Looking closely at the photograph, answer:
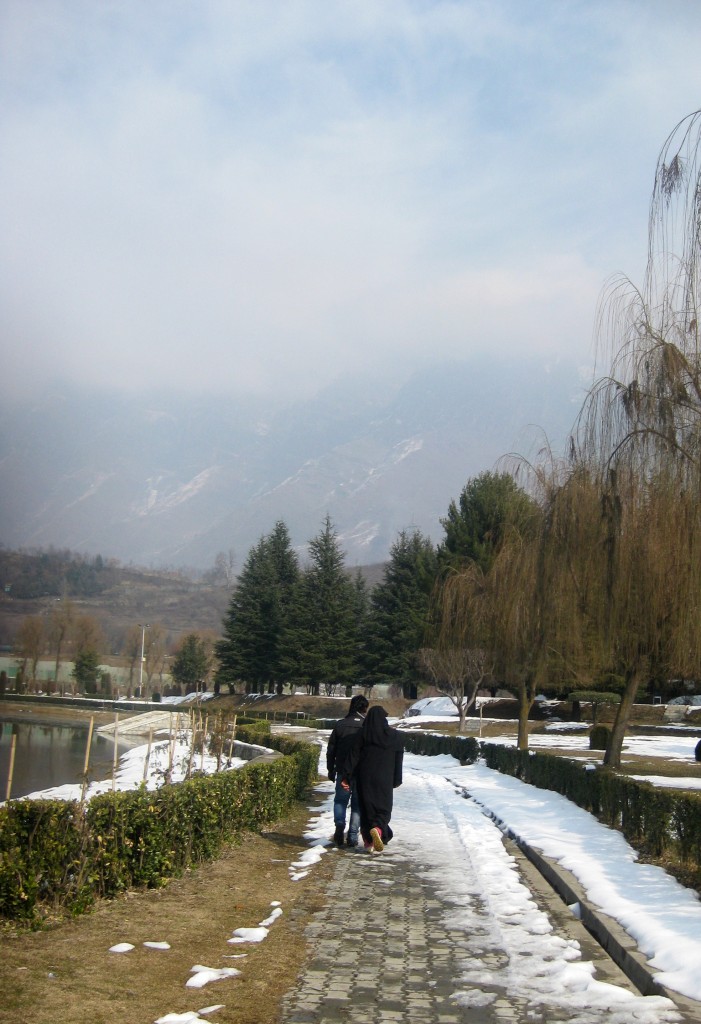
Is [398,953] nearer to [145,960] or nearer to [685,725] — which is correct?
[145,960]

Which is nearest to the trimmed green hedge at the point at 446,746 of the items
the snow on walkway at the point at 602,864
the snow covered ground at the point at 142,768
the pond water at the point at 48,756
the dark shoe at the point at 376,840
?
the snow covered ground at the point at 142,768

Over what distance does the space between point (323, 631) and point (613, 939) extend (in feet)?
211

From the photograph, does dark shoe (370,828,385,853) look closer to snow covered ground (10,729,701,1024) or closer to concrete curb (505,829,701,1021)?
snow covered ground (10,729,701,1024)

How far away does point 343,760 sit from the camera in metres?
11.5

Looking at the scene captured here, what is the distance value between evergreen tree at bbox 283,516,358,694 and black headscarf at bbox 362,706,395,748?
192 ft

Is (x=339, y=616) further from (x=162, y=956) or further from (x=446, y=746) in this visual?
(x=162, y=956)

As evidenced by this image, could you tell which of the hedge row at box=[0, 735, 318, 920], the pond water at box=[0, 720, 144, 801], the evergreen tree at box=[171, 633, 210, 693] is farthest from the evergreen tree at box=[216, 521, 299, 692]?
the hedge row at box=[0, 735, 318, 920]

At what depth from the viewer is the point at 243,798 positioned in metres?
12.1

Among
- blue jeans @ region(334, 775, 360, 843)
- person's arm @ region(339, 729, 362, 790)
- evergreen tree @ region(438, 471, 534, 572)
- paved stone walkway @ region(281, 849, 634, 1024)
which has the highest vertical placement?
evergreen tree @ region(438, 471, 534, 572)

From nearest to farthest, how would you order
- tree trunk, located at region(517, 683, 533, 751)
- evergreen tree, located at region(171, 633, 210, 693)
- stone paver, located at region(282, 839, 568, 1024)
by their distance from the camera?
stone paver, located at region(282, 839, 568, 1024)
tree trunk, located at region(517, 683, 533, 751)
evergreen tree, located at region(171, 633, 210, 693)

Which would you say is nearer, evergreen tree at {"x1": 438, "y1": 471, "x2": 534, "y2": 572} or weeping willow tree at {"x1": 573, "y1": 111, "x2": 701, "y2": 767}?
weeping willow tree at {"x1": 573, "y1": 111, "x2": 701, "y2": 767}

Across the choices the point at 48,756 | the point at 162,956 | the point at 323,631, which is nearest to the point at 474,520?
the point at 323,631

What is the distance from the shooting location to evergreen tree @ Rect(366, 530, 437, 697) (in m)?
67.4

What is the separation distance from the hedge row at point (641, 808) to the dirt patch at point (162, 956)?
11.3 feet
